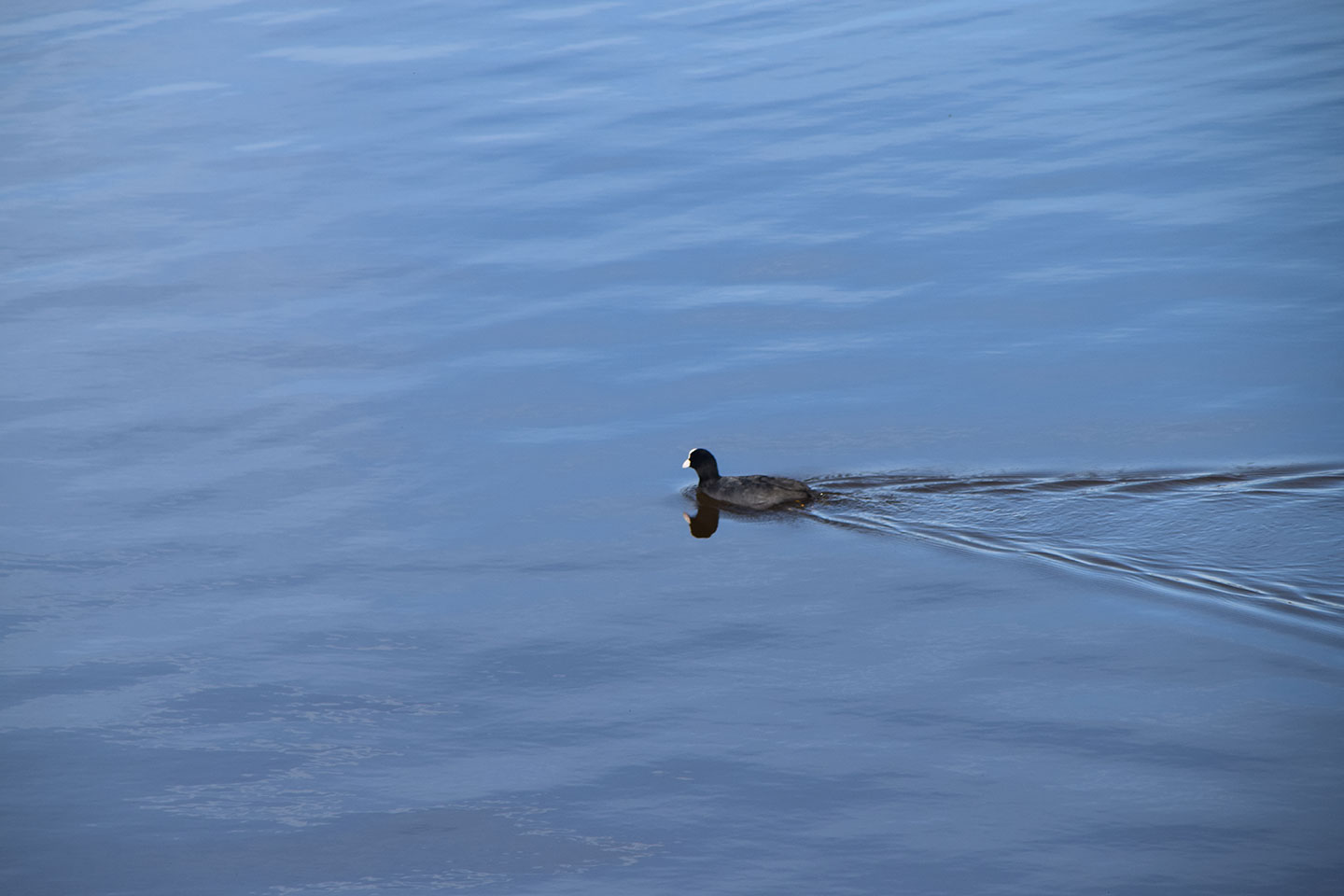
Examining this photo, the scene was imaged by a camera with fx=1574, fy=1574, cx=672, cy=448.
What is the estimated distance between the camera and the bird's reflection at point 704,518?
1203cm

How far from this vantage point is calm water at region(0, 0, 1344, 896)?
28.1 ft

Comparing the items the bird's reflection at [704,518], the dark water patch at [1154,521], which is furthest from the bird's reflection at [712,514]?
the dark water patch at [1154,521]

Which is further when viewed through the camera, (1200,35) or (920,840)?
(1200,35)

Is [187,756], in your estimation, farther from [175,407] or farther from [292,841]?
[175,407]

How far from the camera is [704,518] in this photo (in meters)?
12.1

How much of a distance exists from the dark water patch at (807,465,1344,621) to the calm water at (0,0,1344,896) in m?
0.04

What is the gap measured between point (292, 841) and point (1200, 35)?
1888cm

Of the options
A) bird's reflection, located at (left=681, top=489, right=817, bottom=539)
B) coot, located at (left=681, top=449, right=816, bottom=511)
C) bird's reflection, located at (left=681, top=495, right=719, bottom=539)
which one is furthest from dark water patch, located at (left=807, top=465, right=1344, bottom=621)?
bird's reflection, located at (left=681, top=495, right=719, bottom=539)

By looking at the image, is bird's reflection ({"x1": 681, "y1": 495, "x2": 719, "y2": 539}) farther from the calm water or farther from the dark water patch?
the dark water patch

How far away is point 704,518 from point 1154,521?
3.32 m

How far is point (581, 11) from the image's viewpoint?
89.5ft

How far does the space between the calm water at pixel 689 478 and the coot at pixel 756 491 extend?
20cm

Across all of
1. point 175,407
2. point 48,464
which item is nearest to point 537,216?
point 175,407

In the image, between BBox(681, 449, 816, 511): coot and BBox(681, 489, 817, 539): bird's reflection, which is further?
BBox(681, 489, 817, 539): bird's reflection
